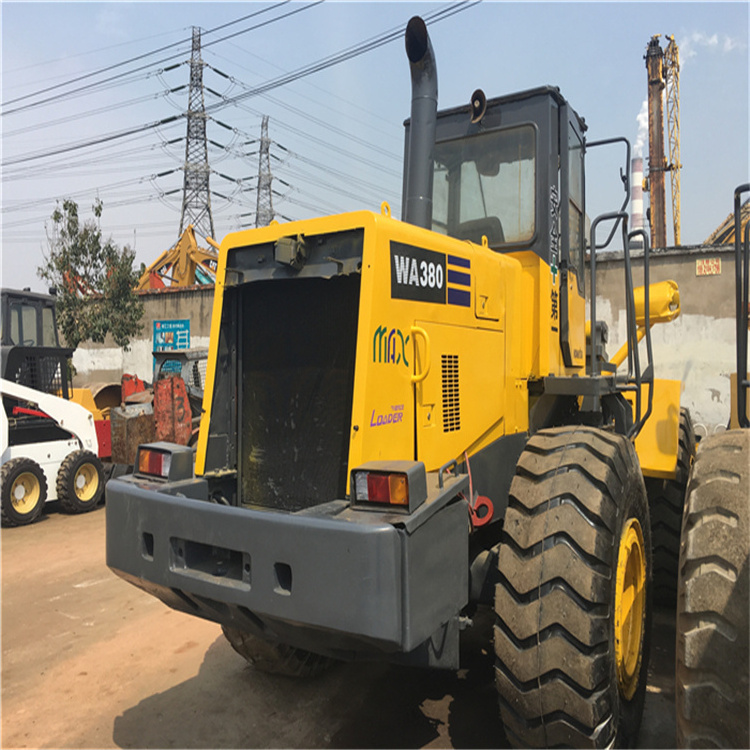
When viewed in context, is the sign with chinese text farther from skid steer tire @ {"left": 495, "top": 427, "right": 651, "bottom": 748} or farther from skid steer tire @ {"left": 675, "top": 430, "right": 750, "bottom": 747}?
skid steer tire @ {"left": 675, "top": 430, "right": 750, "bottom": 747}

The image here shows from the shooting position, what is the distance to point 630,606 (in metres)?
3.30

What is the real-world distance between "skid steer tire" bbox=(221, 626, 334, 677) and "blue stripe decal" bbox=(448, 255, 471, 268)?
92.5 inches

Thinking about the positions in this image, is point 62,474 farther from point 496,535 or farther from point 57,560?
point 496,535

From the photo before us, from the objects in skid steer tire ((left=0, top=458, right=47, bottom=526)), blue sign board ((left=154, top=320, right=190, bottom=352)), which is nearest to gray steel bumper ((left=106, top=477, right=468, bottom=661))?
skid steer tire ((left=0, top=458, right=47, bottom=526))

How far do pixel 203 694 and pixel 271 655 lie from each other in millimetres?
471

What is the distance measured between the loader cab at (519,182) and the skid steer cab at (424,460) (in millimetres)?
14

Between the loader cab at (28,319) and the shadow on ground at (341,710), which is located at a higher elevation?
the loader cab at (28,319)

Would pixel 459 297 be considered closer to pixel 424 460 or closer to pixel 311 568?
pixel 424 460

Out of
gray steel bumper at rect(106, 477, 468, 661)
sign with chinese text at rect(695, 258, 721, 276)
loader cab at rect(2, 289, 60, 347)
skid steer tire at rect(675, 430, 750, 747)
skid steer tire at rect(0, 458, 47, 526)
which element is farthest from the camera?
sign with chinese text at rect(695, 258, 721, 276)

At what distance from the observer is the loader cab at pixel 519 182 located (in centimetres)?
393

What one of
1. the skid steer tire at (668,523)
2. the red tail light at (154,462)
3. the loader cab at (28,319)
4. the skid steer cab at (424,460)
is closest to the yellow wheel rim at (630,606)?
the skid steer cab at (424,460)

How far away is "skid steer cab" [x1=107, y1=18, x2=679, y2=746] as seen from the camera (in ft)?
7.85

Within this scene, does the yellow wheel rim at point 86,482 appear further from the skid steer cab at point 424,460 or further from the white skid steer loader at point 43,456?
the skid steer cab at point 424,460

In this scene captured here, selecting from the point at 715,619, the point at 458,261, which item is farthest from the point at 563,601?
the point at 458,261
